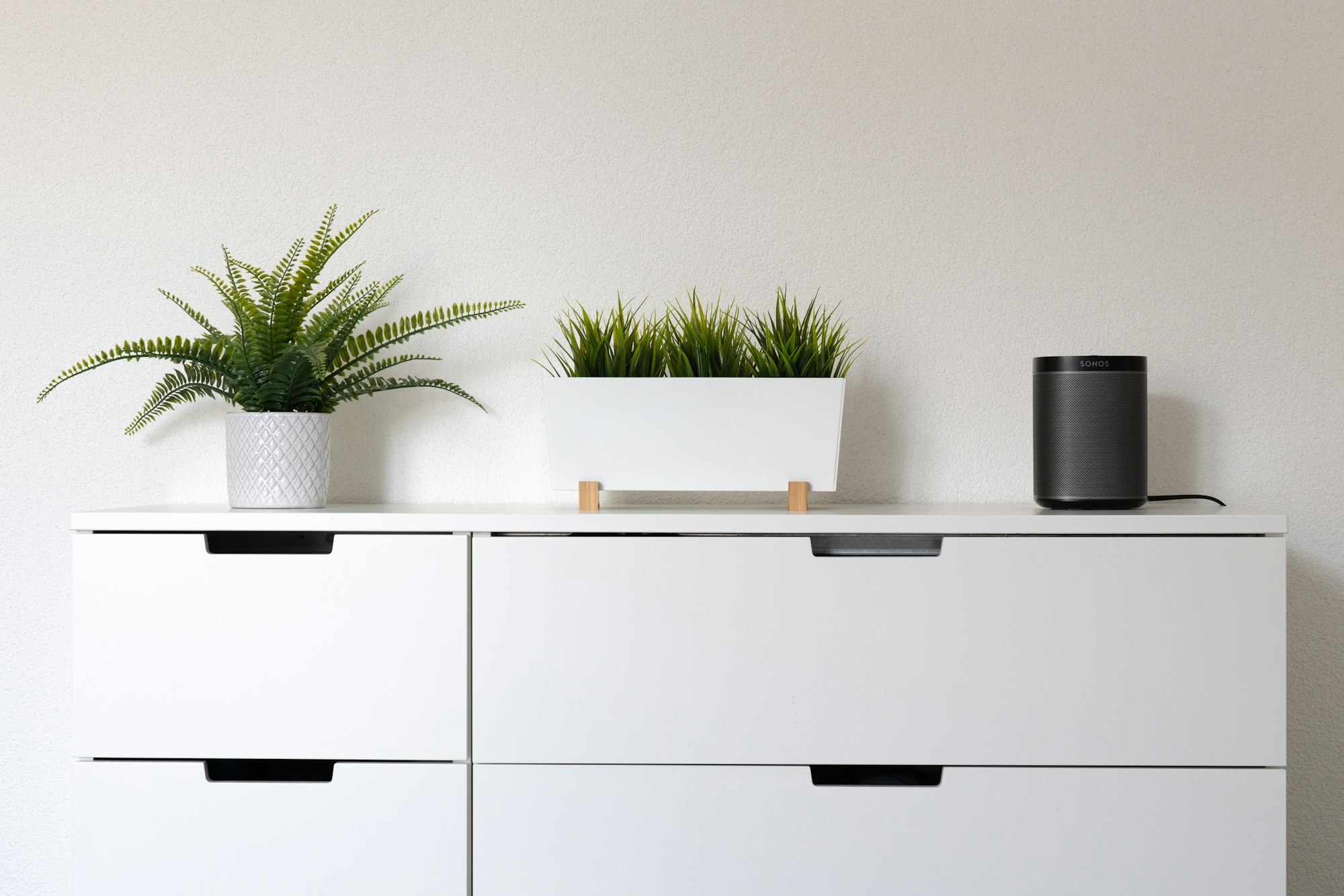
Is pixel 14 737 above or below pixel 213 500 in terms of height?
below

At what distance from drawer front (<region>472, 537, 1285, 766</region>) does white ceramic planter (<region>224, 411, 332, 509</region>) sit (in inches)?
10.5

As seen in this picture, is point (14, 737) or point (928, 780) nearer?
point (928, 780)

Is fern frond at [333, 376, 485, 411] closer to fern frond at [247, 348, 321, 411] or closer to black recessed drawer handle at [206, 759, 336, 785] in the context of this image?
fern frond at [247, 348, 321, 411]

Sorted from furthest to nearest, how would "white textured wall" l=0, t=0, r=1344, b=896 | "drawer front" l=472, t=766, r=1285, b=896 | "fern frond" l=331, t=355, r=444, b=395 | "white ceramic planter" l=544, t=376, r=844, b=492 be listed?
"white textured wall" l=0, t=0, r=1344, b=896 → "fern frond" l=331, t=355, r=444, b=395 → "white ceramic planter" l=544, t=376, r=844, b=492 → "drawer front" l=472, t=766, r=1285, b=896

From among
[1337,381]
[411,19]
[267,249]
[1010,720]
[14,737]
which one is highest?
[411,19]

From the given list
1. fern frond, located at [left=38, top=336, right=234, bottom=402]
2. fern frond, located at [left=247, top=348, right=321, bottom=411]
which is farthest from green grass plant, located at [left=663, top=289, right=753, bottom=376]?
fern frond, located at [left=38, top=336, right=234, bottom=402]

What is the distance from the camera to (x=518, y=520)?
102 cm

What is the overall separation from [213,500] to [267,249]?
0.36m

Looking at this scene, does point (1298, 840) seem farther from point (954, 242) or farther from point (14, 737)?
point (14, 737)

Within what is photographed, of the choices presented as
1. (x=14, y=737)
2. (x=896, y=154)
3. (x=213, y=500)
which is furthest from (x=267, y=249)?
(x=896, y=154)

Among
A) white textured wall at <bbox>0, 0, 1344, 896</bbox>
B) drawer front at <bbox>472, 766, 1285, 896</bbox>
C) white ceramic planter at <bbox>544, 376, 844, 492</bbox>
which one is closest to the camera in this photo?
drawer front at <bbox>472, 766, 1285, 896</bbox>

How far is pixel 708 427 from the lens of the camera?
109 cm

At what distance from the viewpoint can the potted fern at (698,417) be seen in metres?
1.09

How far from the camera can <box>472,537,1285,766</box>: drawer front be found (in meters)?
0.99
